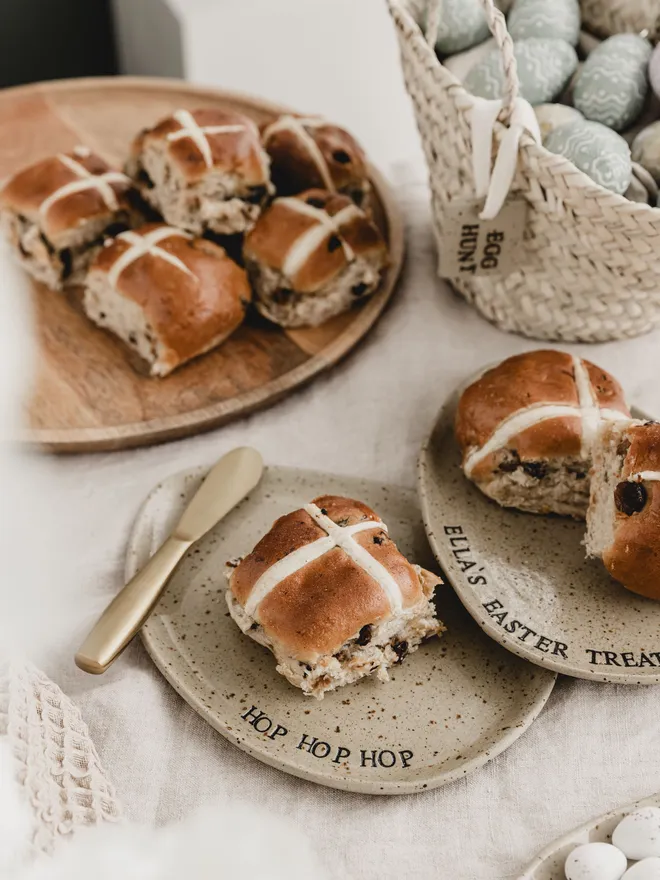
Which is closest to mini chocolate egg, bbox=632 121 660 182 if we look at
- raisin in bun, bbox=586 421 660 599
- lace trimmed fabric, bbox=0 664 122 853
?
raisin in bun, bbox=586 421 660 599

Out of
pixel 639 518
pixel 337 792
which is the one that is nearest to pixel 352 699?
pixel 337 792

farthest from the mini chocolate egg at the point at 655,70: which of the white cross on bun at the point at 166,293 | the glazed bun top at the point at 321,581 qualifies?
Result: the glazed bun top at the point at 321,581

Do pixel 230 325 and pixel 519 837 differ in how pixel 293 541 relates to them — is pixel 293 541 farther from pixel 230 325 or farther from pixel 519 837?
pixel 230 325

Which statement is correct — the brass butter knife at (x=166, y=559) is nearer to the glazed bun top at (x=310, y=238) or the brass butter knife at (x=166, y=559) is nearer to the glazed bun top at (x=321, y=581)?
the glazed bun top at (x=321, y=581)

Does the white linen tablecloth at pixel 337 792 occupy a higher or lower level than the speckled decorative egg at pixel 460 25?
lower

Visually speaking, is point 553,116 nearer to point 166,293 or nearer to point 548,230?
point 548,230

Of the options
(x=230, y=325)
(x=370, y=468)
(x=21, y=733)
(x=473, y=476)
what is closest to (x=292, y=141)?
(x=230, y=325)

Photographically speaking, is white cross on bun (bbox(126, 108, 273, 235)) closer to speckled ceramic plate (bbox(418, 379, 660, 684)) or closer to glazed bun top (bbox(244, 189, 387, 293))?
glazed bun top (bbox(244, 189, 387, 293))
